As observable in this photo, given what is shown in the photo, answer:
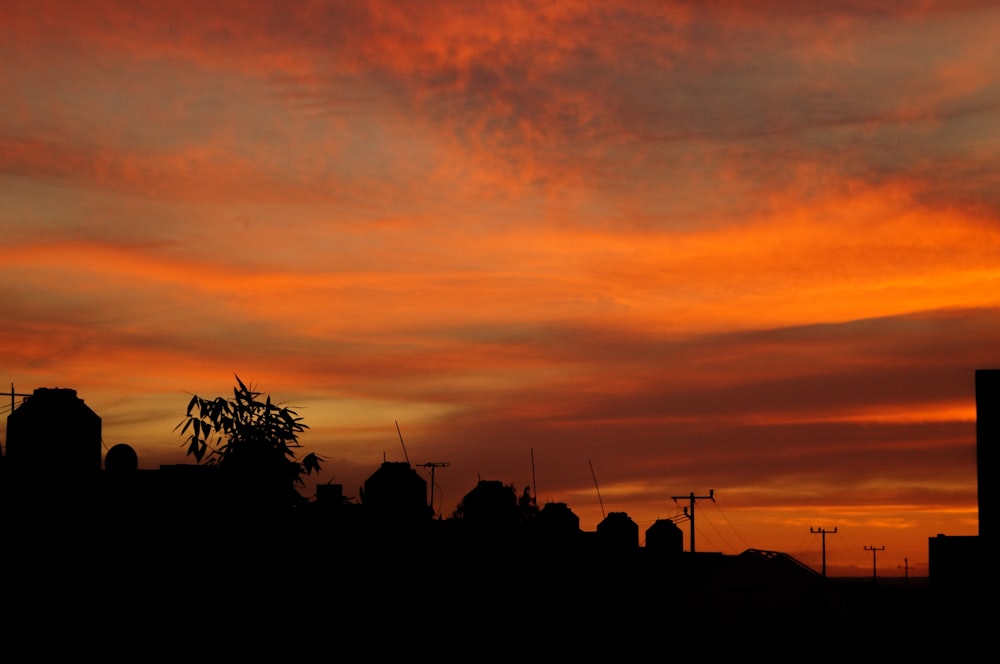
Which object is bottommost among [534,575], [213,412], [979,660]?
[979,660]

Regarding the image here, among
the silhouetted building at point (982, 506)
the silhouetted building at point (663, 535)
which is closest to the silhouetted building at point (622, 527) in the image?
the silhouetted building at point (663, 535)

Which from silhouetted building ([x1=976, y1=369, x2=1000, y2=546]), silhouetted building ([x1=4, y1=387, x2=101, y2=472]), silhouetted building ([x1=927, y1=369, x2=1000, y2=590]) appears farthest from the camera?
silhouetted building ([x1=976, y1=369, x2=1000, y2=546])

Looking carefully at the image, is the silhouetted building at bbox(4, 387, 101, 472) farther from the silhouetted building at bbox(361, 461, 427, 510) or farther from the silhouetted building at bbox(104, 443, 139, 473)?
the silhouetted building at bbox(361, 461, 427, 510)

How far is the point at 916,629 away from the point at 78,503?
195ft

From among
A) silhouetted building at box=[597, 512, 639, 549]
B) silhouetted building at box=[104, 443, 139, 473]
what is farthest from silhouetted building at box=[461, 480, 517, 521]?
silhouetted building at box=[104, 443, 139, 473]

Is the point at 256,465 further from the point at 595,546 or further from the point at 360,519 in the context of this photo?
the point at 595,546

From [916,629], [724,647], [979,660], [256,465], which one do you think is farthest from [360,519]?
[916,629]

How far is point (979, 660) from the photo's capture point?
6475 cm

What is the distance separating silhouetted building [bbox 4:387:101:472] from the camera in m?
49.6

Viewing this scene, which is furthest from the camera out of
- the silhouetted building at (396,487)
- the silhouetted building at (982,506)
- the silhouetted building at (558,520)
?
the silhouetted building at (982,506)

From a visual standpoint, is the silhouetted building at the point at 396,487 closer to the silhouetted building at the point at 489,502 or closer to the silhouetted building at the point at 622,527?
the silhouetted building at the point at 489,502

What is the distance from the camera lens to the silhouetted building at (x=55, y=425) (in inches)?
1954

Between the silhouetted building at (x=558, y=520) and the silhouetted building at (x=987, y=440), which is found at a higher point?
the silhouetted building at (x=987, y=440)

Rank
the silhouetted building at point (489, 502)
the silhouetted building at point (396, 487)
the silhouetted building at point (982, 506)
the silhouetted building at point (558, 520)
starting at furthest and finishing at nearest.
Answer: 1. the silhouetted building at point (982, 506)
2. the silhouetted building at point (489, 502)
3. the silhouetted building at point (396, 487)
4. the silhouetted building at point (558, 520)
